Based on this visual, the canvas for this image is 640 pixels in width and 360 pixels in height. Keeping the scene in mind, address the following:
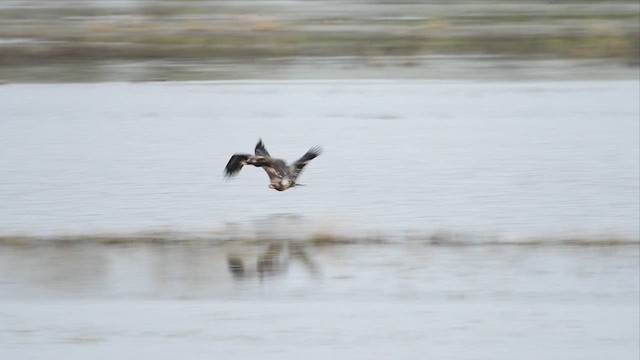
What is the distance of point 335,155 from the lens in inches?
722

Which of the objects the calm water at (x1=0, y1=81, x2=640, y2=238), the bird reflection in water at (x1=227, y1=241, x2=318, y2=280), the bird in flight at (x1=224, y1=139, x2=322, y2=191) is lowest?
the calm water at (x1=0, y1=81, x2=640, y2=238)

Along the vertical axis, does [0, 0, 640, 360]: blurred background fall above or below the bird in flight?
below

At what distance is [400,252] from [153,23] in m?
22.0

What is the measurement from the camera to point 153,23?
33.1 meters

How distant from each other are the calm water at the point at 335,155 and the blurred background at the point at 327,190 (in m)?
0.07

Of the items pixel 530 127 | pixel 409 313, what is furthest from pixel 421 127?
pixel 409 313

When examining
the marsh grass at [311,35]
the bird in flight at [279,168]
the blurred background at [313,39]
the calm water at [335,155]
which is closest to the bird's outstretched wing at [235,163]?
the bird in flight at [279,168]

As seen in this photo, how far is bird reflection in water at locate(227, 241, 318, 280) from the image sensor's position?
1150 centimetres

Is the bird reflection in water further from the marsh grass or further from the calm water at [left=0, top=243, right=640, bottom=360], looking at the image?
the marsh grass

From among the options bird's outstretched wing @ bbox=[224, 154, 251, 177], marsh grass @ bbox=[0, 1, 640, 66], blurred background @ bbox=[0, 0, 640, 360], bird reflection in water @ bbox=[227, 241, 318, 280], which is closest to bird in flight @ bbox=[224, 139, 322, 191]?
bird's outstretched wing @ bbox=[224, 154, 251, 177]

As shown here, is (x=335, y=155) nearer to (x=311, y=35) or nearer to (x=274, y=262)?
(x=274, y=262)

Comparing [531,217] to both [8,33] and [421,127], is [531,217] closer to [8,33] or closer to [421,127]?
[421,127]

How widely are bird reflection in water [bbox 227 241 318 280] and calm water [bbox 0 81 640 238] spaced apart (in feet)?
2.41

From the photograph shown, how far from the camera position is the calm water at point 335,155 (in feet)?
46.0
